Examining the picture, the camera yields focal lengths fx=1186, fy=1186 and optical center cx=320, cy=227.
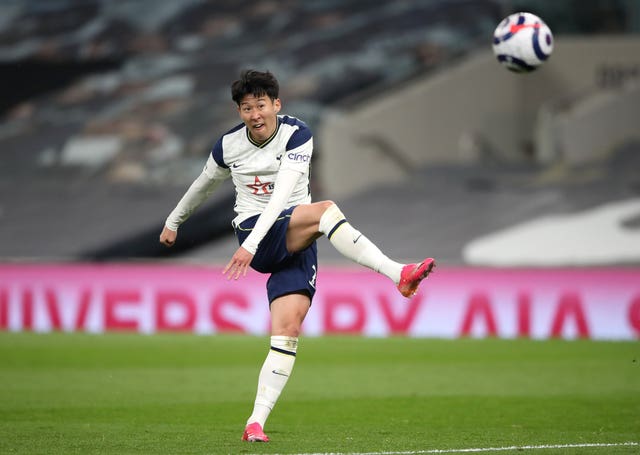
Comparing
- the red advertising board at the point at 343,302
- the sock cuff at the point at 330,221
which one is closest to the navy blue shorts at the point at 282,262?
the sock cuff at the point at 330,221

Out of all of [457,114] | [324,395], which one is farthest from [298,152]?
[457,114]

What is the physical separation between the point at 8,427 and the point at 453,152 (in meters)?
16.3

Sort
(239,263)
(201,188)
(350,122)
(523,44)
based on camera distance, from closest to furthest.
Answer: (239,263), (201,188), (523,44), (350,122)

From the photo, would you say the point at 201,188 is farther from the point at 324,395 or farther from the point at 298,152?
the point at 324,395

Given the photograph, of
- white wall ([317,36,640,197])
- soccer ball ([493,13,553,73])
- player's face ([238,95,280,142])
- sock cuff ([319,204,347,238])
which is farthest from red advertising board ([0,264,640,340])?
player's face ([238,95,280,142])

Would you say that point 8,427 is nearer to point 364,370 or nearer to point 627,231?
point 364,370

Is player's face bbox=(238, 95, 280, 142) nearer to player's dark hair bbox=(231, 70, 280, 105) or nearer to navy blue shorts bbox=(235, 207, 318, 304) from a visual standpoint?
player's dark hair bbox=(231, 70, 280, 105)

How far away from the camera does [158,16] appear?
25.7 meters

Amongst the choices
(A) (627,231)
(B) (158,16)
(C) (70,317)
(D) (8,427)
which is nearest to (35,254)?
(C) (70,317)

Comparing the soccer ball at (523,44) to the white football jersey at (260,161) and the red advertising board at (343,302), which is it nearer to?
the white football jersey at (260,161)

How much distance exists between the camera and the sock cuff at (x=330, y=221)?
606 centimetres

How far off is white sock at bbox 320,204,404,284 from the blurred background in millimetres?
11322

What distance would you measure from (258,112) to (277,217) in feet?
1.77

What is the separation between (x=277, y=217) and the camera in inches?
237
